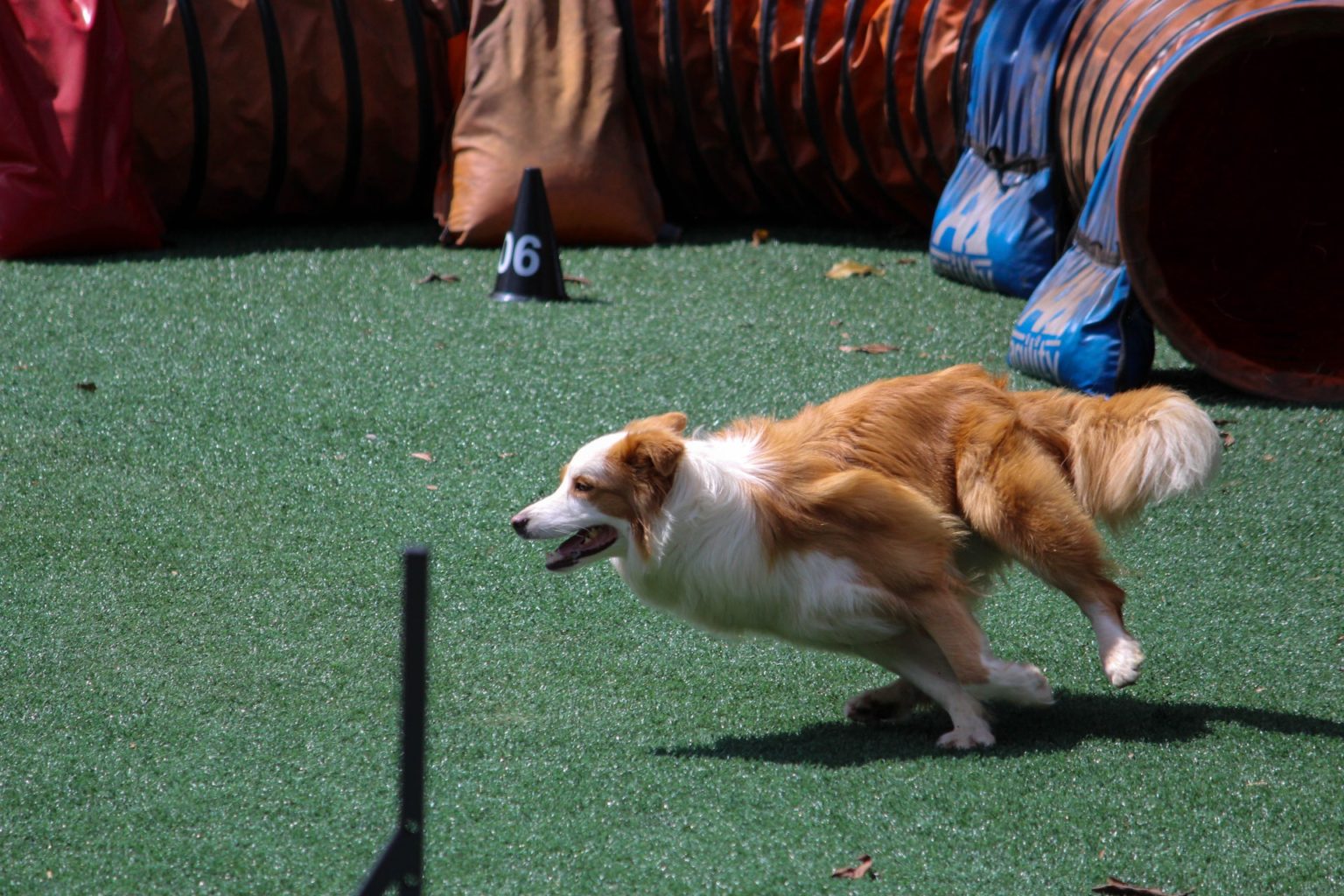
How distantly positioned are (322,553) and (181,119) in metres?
4.26

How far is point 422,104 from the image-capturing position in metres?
8.14

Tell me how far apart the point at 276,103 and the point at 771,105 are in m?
2.84

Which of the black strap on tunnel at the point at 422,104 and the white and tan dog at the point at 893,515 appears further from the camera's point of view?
the black strap on tunnel at the point at 422,104

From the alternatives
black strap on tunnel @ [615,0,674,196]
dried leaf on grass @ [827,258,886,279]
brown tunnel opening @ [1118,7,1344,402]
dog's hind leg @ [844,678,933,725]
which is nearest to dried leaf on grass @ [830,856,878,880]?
dog's hind leg @ [844,678,933,725]

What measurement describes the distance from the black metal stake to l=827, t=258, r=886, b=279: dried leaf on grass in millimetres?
5560

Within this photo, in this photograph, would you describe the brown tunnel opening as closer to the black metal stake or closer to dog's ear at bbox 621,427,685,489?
dog's ear at bbox 621,427,685,489

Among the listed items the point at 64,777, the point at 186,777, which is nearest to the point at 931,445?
the point at 186,777

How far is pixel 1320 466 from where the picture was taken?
16.5 ft

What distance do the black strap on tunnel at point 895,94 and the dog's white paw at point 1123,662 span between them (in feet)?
15.5

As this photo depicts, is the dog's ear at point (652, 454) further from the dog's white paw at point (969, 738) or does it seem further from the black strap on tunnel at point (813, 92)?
the black strap on tunnel at point (813, 92)

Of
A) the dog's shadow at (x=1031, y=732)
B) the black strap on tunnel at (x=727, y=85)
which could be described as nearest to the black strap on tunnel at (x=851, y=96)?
the black strap on tunnel at (x=727, y=85)

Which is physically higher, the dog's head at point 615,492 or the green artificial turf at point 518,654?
the dog's head at point 615,492

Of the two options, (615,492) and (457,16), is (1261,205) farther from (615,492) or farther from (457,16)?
(457,16)

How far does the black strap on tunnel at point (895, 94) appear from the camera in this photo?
24.6 ft
